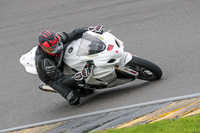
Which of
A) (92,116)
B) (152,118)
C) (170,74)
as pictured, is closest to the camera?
(152,118)

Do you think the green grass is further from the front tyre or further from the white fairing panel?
the white fairing panel

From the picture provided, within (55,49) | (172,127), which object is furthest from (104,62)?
(172,127)

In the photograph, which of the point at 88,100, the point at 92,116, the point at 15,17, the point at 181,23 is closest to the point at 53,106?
the point at 88,100

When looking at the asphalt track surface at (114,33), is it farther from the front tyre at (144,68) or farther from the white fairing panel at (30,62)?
the white fairing panel at (30,62)

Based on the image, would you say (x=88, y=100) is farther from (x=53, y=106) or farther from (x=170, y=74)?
(x=170, y=74)

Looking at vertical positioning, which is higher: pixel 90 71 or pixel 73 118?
pixel 90 71

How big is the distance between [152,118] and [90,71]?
1.62 m

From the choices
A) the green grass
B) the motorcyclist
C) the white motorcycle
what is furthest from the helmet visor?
the green grass

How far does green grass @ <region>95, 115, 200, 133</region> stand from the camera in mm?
5289

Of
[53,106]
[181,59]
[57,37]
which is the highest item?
[57,37]

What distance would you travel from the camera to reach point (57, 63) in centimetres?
755

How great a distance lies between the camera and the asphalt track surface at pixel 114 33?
772 centimetres

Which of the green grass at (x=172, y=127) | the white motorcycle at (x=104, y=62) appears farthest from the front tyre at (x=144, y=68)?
the green grass at (x=172, y=127)

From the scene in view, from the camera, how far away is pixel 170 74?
26.0ft
